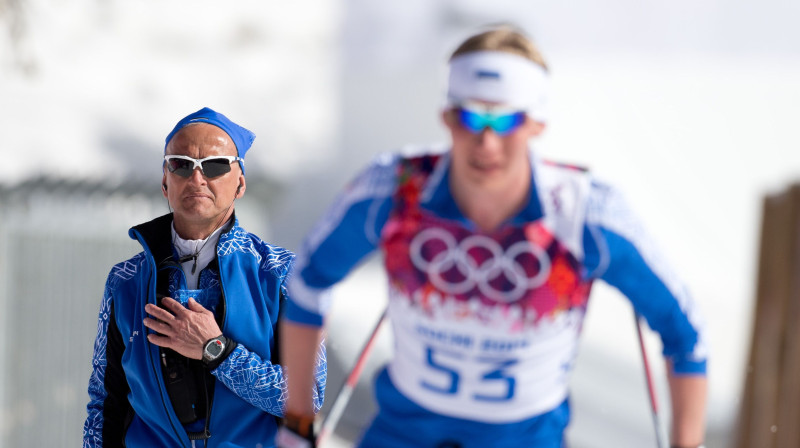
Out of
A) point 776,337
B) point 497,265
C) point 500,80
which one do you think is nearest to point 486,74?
point 500,80

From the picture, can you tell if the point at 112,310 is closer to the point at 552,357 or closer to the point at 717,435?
the point at 552,357

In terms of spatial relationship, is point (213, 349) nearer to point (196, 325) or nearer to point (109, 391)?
point (196, 325)

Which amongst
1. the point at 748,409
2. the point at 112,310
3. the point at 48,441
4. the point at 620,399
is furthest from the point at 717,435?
the point at 112,310

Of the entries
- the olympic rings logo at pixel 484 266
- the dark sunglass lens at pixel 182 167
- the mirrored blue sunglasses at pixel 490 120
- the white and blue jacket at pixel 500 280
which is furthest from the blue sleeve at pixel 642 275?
the dark sunglass lens at pixel 182 167

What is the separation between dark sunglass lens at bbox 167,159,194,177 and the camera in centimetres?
257

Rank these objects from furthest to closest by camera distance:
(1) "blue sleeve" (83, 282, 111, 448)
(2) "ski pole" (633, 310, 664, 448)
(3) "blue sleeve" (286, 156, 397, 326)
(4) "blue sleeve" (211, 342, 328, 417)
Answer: (1) "blue sleeve" (83, 282, 111, 448) → (4) "blue sleeve" (211, 342, 328, 417) → (2) "ski pole" (633, 310, 664, 448) → (3) "blue sleeve" (286, 156, 397, 326)

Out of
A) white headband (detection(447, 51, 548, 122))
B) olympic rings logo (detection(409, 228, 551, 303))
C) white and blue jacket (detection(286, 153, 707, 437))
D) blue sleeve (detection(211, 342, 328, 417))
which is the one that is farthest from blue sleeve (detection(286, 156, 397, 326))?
blue sleeve (detection(211, 342, 328, 417))

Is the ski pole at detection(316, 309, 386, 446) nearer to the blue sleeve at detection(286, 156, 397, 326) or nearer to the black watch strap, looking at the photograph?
the blue sleeve at detection(286, 156, 397, 326)

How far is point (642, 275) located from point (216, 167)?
1.22 meters

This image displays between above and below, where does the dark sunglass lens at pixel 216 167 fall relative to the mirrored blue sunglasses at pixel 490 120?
below

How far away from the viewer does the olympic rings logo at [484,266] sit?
1.89m

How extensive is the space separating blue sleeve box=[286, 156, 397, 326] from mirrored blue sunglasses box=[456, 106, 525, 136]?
23 centimetres

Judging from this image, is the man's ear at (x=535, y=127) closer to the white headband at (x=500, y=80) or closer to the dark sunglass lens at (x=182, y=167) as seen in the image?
the white headband at (x=500, y=80)

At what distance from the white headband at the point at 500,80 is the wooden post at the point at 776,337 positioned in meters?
2.52
